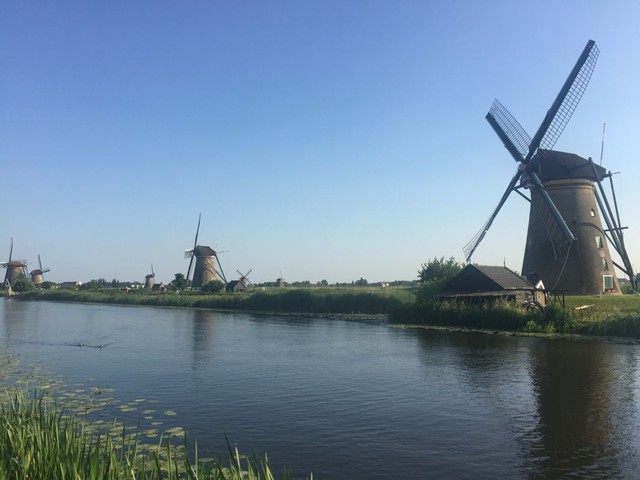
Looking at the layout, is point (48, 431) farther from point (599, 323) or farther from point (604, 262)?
point (604, 262)

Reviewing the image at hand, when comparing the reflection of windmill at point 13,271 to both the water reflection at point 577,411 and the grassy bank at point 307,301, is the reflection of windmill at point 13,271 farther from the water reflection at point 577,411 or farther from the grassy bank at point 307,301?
the water reflection at point 577,411

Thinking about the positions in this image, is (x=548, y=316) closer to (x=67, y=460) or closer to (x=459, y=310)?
(x=459, y=310)

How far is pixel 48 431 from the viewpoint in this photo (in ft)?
20.7

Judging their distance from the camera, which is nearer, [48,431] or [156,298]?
[48,431]

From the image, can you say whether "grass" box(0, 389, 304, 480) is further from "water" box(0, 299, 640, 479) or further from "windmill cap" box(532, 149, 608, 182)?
"windmill cap" box(532, 149, 608, 182)

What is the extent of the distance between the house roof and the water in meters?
5.79

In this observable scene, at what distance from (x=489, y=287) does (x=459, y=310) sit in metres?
2.28

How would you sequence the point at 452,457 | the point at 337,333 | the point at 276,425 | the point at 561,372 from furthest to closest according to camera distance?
the point at 337,333 < the point at 561,372 < the point at 276,425 < the point at 452,457

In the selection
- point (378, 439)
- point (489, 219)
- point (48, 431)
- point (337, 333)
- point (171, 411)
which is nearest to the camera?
point (48, 431)

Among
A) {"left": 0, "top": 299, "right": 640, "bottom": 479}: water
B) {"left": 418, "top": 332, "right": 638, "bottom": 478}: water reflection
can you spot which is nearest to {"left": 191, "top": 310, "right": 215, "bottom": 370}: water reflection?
{"left": 0, "top": 299, "right": 640, "bottom": 479}: water

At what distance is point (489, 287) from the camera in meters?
31.3

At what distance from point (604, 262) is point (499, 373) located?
76.5ft

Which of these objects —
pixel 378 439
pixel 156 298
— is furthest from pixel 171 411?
pixel 156 298

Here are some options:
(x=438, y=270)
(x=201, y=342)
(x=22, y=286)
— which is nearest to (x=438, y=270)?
(x=438, y=270)
